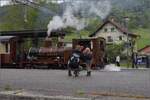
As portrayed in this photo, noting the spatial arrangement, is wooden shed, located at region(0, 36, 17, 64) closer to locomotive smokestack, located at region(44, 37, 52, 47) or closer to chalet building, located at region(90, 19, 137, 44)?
locomotive smokestack, located at region(44, 37, 52, 47)

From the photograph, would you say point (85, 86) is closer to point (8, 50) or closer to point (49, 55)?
point (49, 55)

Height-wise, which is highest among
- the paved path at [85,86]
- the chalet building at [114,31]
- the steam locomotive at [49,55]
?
the chalet building at [114,31]

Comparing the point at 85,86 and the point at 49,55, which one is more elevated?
the point at 49,55

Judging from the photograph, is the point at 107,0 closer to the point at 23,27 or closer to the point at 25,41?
the point at 25,41

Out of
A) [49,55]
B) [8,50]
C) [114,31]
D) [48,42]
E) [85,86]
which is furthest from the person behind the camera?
[114,31]

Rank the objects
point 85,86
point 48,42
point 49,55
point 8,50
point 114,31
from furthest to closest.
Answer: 1. point 114,31
2. point 8,50
3. point 48,42
4. point 49,55
5. point 85,86

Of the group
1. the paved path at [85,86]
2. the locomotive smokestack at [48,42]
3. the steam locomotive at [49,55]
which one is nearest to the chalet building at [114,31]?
the steam locomotive at [49,55]

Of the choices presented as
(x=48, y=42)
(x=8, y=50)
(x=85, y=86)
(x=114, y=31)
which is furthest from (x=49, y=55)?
(x=85, y=86)

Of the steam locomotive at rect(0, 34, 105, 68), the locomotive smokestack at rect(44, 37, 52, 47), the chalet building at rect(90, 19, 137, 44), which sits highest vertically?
the chalet building at rect(90, 19, 137, 44)

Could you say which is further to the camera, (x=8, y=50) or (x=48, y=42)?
(x=8, y=50)

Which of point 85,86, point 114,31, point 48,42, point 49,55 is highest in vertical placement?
point 114,31

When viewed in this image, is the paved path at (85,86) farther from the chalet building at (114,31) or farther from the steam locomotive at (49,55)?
the steam locomotive at (49,55)

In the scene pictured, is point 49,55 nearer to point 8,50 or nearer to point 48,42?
point 48,42

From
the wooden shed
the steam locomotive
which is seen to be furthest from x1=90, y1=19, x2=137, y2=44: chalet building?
the wooden shed
